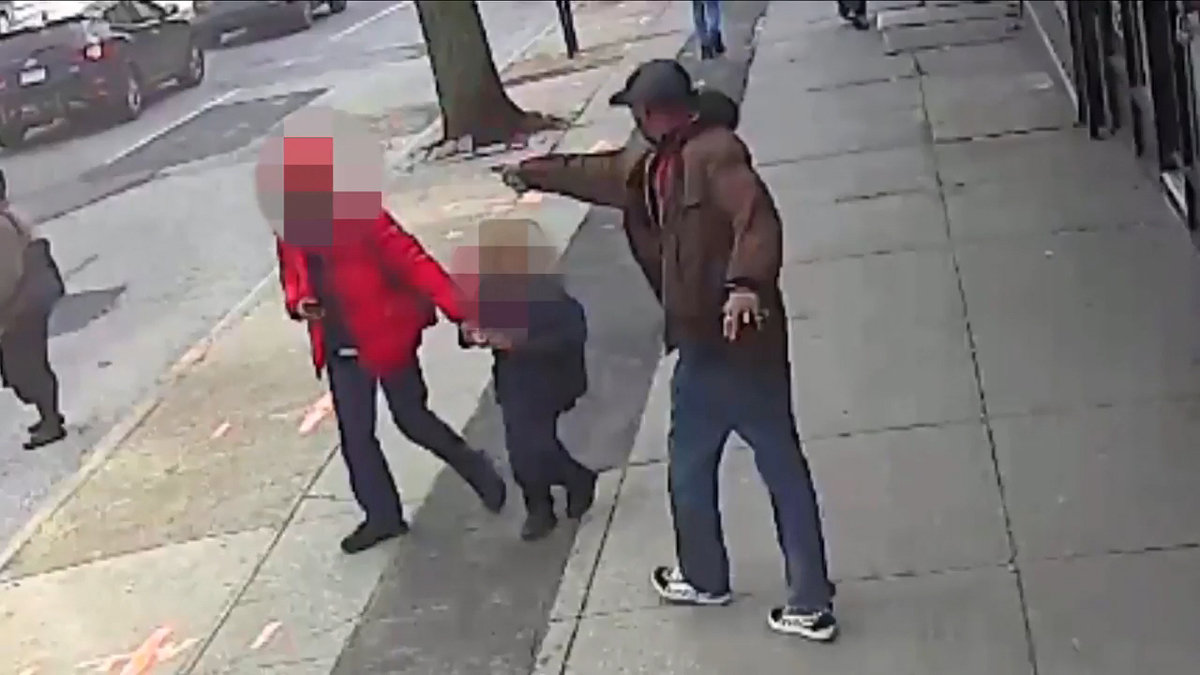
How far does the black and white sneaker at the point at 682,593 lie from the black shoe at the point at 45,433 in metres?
4.07

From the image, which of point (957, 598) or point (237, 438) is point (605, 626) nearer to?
point (957, 598)

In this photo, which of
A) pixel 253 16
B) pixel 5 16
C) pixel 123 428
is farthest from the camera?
pixel 253 16

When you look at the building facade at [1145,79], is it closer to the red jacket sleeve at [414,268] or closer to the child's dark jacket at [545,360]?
the child's dark jacket at [545,360]

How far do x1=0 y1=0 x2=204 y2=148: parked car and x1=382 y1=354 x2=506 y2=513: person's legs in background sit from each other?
3.24 meters

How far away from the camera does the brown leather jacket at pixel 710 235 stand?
5195mm

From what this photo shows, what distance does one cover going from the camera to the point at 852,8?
17984 millimetres

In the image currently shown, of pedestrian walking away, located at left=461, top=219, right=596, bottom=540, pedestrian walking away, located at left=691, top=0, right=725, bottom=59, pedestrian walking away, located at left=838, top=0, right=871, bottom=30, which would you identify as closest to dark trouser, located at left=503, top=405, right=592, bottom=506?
pedestrian walking away, located at left=461, top=219, right=596, bottom=540

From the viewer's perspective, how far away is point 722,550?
582 cm

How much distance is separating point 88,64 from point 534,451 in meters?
5.02

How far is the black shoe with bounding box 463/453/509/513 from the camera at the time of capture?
710 centimetres

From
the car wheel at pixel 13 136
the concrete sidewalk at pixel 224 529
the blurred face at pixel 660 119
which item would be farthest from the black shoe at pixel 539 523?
the car wheel at pixel 13 136

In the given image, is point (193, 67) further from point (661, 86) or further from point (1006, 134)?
point (661, 86)

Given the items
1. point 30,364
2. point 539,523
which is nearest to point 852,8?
point 30,364

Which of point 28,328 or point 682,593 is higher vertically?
point 28,328
